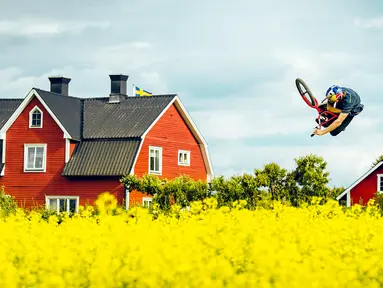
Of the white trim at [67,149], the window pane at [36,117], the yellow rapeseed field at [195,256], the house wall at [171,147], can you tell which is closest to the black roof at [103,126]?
the white trim at [67,149]

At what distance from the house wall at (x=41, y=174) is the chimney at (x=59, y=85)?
13.5ft

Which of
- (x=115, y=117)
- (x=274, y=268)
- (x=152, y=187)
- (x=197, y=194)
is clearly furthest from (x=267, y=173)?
(x=274, y=268)

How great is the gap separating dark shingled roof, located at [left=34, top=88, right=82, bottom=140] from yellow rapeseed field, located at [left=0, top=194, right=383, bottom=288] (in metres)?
35.1

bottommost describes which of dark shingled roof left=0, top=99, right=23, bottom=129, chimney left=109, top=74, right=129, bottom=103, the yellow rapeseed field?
the yellow rapeseed field

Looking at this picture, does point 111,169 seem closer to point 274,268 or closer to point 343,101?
point 343,101

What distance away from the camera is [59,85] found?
2142 inches

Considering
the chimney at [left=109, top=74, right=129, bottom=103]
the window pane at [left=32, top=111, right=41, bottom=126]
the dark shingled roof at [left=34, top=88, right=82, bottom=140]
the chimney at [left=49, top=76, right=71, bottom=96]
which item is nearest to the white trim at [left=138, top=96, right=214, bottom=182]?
the chimney at [left=109, top=74, right=129, bottom=103]

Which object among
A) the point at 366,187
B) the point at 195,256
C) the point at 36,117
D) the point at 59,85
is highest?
the point at 59,85

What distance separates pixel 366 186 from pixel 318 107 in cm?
1289

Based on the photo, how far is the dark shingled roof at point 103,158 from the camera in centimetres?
4719

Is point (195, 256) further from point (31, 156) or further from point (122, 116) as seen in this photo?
point (31, 156)

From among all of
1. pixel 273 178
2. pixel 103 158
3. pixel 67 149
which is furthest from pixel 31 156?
pixel 273 178

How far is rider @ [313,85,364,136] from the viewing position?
1452 inches

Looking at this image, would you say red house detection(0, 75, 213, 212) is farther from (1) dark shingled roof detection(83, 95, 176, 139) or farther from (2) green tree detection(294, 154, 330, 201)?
(2) green tree detection(294, 154, 330, 201)
